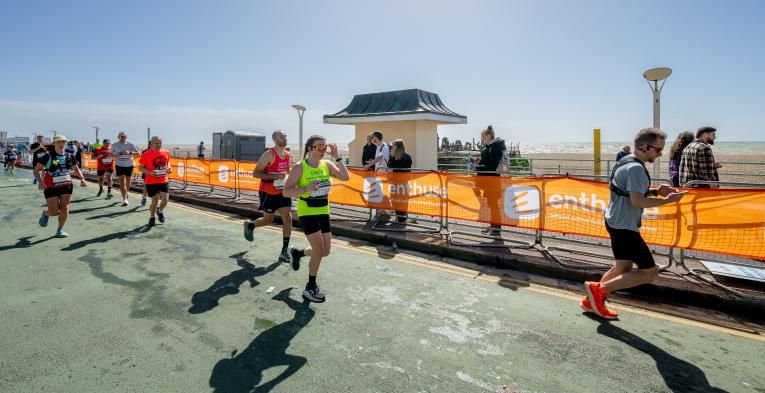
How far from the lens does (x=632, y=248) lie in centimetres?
398

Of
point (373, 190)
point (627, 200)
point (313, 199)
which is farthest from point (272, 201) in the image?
point (627, 200)

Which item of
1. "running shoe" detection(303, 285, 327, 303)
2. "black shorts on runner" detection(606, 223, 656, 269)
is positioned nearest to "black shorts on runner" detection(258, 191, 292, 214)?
"running shoe" detection(303, 285, 327, 303)

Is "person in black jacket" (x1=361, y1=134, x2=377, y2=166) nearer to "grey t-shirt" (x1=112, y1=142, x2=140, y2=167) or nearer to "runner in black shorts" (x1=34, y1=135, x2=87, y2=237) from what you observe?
"runner in black shorts" (x1=34, y1=135, x2=87, y2=237)

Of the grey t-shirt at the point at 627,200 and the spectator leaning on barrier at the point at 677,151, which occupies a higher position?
the spectator leaning on barrier at the point at 677,151

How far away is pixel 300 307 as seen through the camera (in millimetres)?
4340

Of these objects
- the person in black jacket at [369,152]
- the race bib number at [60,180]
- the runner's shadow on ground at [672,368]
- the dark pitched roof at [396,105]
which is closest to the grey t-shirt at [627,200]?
the runner's shadow on ground at [672,368]

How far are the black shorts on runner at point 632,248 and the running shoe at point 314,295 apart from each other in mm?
3106

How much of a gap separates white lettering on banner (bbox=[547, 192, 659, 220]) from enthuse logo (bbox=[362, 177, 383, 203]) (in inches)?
135

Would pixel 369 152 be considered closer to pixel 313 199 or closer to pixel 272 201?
pixel 272 201

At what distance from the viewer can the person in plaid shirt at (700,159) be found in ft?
21.1

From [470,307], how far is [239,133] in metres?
24.7

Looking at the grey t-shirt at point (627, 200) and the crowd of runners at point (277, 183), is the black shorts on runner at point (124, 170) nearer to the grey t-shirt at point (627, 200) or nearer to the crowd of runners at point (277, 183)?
the crowd of runners at point (277, 183)

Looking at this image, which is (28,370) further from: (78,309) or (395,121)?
(395,121)

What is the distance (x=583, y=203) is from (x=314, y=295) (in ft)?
13.7
